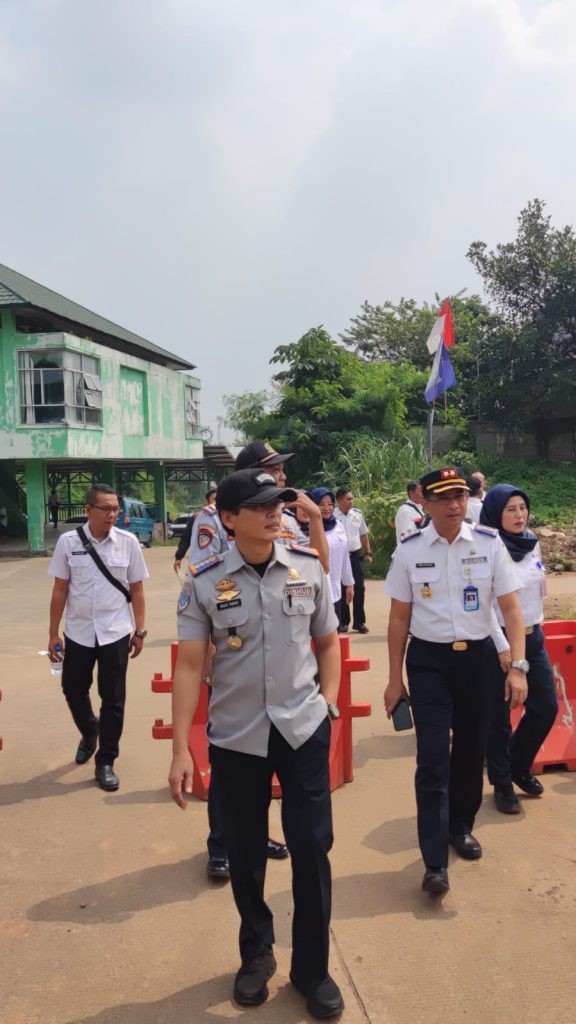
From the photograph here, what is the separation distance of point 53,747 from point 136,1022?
2.99 metres

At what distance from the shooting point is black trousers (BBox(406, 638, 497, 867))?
3.19m

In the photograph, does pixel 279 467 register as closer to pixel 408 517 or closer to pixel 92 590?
pixel 92 590

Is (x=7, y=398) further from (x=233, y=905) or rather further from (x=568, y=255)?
(x=233, y=905)

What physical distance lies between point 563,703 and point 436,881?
75.0 inches

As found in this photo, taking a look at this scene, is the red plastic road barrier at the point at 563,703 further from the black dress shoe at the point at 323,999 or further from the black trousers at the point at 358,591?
the black trousers at the point at 358,591

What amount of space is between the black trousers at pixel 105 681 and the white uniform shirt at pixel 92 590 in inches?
2.5

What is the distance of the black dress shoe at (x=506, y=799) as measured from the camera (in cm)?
396

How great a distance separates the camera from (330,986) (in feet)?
8.17

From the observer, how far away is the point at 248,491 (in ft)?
8.21

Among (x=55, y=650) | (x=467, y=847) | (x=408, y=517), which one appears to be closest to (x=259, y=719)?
(x=467, y=847)

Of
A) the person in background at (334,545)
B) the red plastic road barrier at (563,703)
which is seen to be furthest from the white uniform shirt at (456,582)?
the person in background at (334,545)

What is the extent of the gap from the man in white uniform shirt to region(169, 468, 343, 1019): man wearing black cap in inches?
81.4

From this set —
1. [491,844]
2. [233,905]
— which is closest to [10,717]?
[233,905]

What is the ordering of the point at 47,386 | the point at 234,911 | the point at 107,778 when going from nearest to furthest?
1. the point at 234,911
2. the point at 107,778
3. the point at 47,386
